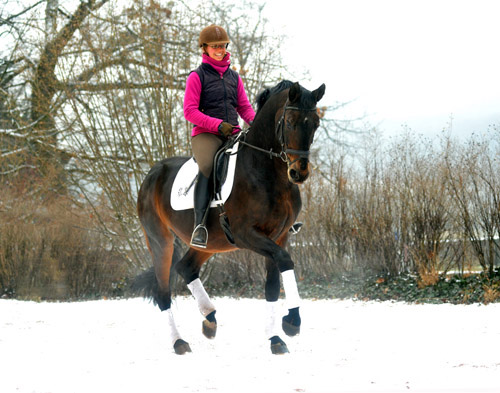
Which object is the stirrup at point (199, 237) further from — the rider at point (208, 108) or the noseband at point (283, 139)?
the noseband at point (283, 139)

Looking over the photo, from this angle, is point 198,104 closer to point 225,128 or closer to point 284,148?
point 225,128

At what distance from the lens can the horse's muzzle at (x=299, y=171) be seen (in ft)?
15.9

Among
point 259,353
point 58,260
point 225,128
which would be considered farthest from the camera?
point 58,260

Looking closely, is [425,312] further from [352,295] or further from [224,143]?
[224,143]

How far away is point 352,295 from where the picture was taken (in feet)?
33.8

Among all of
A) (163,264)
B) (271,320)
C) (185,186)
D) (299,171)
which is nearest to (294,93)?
(299,171)

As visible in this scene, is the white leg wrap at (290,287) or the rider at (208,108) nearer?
the white leg wrap at (290,287)

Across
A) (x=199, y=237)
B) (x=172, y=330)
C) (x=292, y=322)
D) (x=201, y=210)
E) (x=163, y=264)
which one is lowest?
(x=172, y=330)

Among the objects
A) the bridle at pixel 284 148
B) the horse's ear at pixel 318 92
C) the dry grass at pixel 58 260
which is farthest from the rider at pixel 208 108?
the dry grass at pixel 58 260

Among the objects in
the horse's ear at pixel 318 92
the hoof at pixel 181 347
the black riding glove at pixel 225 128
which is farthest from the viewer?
the hoof at pixel 181 347

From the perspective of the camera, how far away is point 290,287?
5.06 metres

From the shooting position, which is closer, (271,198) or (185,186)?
(271,198)

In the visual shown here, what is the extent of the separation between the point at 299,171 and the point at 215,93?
1.58 meters

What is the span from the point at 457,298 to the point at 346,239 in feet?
8.45
